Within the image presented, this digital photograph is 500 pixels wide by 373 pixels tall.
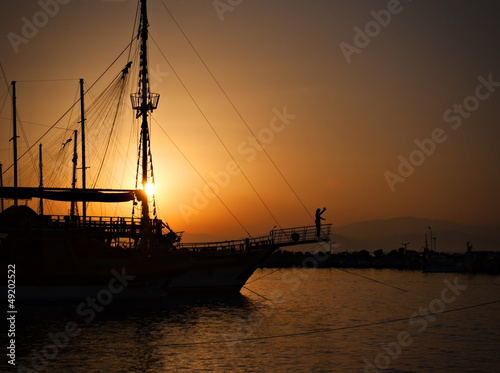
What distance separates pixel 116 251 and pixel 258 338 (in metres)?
17.0

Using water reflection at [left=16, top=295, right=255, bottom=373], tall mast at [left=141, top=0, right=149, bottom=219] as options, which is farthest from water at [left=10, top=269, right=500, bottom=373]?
tall mast at [left=141, top=0, right=149, bottom=219]

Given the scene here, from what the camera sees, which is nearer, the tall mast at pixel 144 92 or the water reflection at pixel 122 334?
the water reflection at pixel 122 334

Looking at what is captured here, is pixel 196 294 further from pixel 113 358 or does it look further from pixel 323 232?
pixel 113 358

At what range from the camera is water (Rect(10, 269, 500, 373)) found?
76.1 feet

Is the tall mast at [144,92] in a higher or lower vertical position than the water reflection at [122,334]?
higher

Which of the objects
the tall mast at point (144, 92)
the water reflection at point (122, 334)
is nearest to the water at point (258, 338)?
the water reflection at point (122, 334)

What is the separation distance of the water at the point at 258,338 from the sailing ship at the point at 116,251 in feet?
5.68

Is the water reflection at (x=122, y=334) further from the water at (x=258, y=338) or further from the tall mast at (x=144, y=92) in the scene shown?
the tall mast at (x=144, y=92)

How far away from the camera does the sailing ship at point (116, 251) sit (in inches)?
1533

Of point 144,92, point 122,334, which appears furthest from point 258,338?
point 144,92

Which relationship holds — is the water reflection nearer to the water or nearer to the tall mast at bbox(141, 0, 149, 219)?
the water

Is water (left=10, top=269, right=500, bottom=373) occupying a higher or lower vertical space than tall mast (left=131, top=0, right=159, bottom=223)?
lower

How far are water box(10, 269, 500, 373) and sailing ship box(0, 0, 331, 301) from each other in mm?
1732

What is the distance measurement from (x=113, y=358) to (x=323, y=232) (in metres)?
26.6
